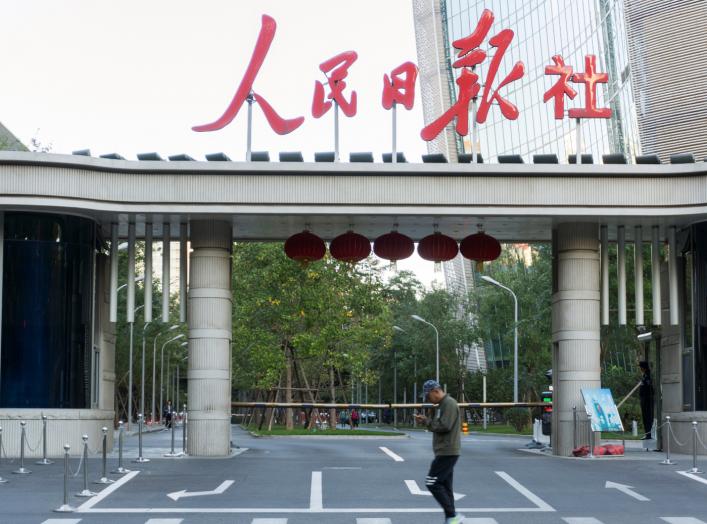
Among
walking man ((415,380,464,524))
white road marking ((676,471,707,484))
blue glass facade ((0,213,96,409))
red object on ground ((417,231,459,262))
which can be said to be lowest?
white road marking ((676,471,707,484))

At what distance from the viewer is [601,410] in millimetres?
29266

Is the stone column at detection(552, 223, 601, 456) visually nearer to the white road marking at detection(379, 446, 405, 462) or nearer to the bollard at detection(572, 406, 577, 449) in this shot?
the bollard at detection(572, 406, 577, 449)

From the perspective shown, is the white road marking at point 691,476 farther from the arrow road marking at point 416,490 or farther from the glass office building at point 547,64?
the glass office building at point 547,64

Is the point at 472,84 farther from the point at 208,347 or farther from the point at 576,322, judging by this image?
the point at 208,347

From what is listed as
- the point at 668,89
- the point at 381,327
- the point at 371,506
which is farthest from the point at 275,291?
the point at 371,506

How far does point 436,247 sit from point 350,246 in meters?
2.21

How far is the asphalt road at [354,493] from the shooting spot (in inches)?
Result: 676

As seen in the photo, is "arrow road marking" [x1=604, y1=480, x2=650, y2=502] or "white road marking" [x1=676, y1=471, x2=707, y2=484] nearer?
"arrow road marking" [x1=604, y1=480, x2=650, y2=502]

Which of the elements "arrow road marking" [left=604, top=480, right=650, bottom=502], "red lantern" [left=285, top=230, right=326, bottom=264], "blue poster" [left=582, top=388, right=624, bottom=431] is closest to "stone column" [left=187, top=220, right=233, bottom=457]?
"red lantern" [left=285, top=230, right=326, bottom=264]

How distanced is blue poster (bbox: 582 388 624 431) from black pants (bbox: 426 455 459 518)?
13799 millimetres

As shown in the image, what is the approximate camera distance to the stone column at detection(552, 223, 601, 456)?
3033cm

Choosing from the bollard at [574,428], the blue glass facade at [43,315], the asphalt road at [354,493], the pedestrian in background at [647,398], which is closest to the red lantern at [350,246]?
the asphalt road at [354,493]

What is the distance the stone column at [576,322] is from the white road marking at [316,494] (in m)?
9.16

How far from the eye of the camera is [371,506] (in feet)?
60.5
